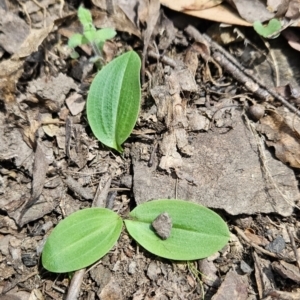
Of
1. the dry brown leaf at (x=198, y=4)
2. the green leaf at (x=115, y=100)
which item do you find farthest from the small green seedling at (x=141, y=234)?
the dry brown leaf at (x=198, y=4)

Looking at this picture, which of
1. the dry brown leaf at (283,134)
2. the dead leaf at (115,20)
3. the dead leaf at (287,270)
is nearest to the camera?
Answer: the dead leaf at (287,270)

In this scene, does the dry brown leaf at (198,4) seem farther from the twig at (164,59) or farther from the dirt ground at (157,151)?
the twig at (164,59)

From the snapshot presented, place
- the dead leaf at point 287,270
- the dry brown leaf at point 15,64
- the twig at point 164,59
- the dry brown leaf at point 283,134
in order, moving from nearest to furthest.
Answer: the dead leaf at point 287,270 → the dry brown leaf at point 283,134 → the dry brown leaf at point 15,64 → the twig at point 164,59

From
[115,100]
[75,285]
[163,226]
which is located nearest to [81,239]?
[75,285]

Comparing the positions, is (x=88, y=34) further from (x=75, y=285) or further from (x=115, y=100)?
(x=75, y=285)

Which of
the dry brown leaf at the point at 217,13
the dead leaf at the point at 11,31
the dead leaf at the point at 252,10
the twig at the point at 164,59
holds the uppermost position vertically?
the dead leaf at the point at 252,10

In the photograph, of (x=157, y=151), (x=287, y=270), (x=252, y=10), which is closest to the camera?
(x=287, y=270)
